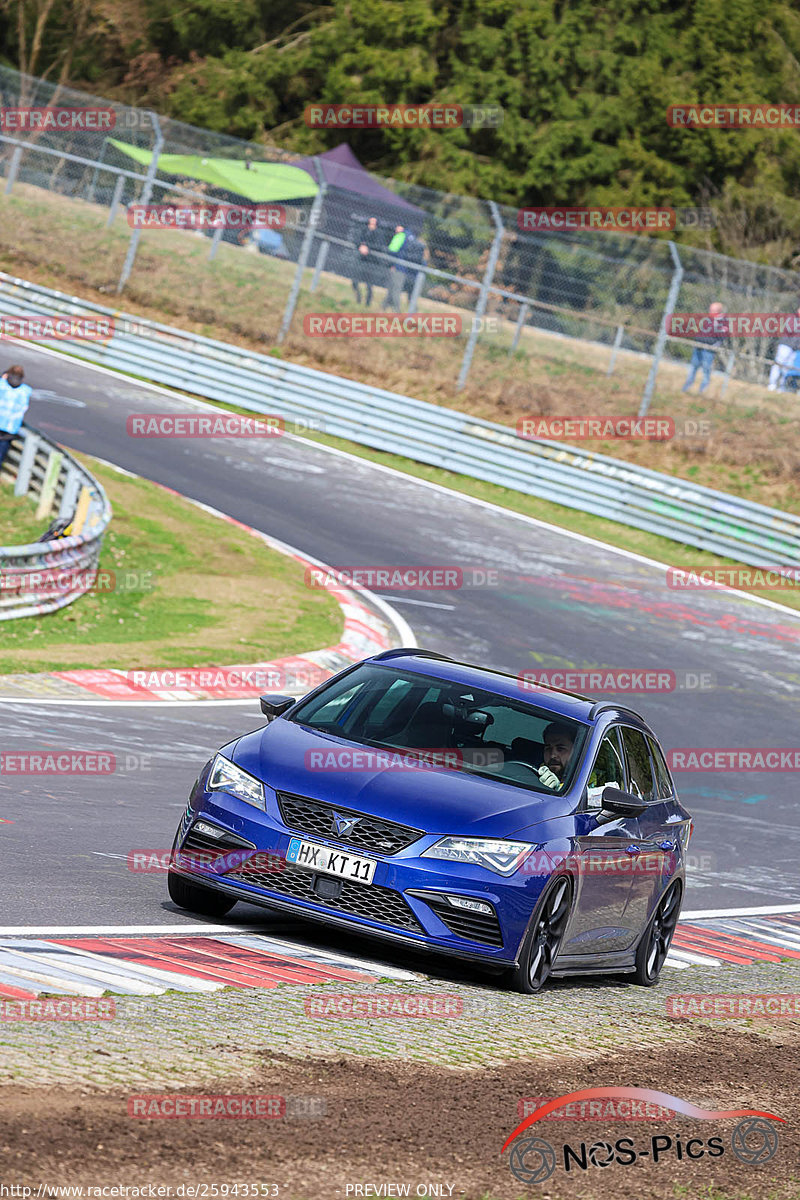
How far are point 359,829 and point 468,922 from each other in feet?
2.24

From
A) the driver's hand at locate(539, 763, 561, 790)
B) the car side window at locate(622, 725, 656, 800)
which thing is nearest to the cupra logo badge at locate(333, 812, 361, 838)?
the driver's hand at locate(539, 763, 561, 790)

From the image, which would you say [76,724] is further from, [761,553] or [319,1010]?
[761,553]

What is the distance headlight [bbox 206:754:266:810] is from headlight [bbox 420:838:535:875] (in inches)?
35.7

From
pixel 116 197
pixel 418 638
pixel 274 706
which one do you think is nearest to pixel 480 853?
pixel 274 706

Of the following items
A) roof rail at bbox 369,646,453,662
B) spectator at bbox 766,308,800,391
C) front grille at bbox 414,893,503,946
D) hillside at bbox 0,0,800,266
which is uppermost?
hillside at bbox 0,0,800,266

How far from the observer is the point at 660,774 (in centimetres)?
1004

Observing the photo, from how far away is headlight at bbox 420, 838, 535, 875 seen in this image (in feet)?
25.7

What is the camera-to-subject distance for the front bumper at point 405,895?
7773mm

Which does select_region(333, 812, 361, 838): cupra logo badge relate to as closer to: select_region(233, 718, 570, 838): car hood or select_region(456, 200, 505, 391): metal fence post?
select_region(233, 718, 570, 838): car hood

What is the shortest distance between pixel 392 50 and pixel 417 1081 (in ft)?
183

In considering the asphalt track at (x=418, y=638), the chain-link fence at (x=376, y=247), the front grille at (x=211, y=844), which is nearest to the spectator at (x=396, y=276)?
the chain-link fence at (x=376, y=247)

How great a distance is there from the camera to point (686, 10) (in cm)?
5934

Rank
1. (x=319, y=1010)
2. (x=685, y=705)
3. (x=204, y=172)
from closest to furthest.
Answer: (x=319, y=1010), (x=685, y=705), (x=204, y=172)

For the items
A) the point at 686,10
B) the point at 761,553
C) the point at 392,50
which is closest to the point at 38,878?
the point at 761,553
